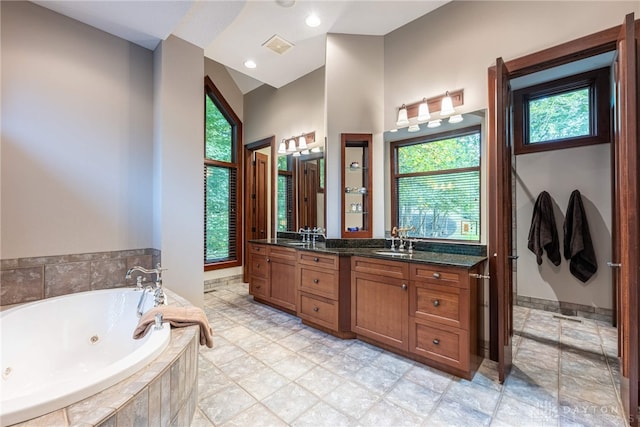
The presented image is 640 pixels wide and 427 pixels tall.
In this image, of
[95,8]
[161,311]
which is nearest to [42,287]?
[161,311]

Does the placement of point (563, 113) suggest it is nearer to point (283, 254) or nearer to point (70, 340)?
point (283, 254)

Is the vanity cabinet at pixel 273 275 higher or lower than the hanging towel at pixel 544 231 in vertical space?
lower

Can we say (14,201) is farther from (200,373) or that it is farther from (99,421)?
(99,421)

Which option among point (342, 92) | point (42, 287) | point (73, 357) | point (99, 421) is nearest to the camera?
point (99, 421)

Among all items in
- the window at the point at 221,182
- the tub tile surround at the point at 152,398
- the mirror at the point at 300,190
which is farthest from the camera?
the window at the point at 221,182

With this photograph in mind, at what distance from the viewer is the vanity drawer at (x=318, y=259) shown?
2695mm

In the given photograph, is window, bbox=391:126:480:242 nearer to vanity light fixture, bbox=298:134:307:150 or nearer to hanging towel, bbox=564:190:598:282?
vanity light fixture, bbox=298:134:307:150

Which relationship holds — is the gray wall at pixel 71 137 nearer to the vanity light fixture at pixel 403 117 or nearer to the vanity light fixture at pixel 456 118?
the vanity light fixture at pixel 403 117

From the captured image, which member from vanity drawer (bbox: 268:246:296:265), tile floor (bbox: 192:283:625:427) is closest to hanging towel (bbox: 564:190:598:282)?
tile floor (bbox: 192:283:625:427)

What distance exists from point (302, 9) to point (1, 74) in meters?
2.48

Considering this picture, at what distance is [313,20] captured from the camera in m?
2.80

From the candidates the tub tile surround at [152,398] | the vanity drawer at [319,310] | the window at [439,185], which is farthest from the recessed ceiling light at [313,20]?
the tub tile surround at [152,398]

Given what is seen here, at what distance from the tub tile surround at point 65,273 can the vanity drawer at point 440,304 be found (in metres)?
2.36

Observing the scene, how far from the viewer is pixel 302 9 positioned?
2.64 m
